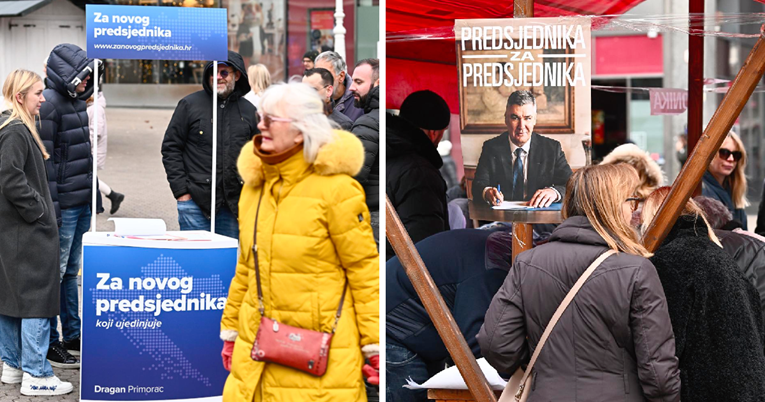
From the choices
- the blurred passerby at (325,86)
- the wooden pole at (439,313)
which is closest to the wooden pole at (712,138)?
the wooden pole at (439,313)

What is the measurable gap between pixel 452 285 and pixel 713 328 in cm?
114

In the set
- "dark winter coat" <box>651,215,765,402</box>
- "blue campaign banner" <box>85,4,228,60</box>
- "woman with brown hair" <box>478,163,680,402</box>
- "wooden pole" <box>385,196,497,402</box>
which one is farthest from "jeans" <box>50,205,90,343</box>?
"dark winter coat" <box>651,215,765,402</box>

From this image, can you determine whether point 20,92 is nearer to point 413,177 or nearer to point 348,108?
point 348,108

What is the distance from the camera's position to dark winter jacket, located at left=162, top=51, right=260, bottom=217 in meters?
6.41

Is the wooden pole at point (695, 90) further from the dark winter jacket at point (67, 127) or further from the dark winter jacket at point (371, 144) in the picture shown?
the dark winter jacket at point (67, 127)

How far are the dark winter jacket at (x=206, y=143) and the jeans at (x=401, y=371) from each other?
91.3 inches

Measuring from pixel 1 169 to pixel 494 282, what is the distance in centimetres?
296

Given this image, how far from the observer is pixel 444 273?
4.32 meters

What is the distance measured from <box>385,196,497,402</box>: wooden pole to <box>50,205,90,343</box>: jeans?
319cm

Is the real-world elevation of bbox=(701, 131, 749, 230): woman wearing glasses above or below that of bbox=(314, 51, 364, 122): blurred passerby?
below

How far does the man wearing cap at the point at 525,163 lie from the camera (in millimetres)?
4324

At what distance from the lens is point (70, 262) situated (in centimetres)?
664

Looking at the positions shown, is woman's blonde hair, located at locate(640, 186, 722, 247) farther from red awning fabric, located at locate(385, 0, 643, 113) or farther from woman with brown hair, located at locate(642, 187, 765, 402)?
red awning fabric, located at locate(385, 0, 643, 113)

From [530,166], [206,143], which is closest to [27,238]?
[206,143]
